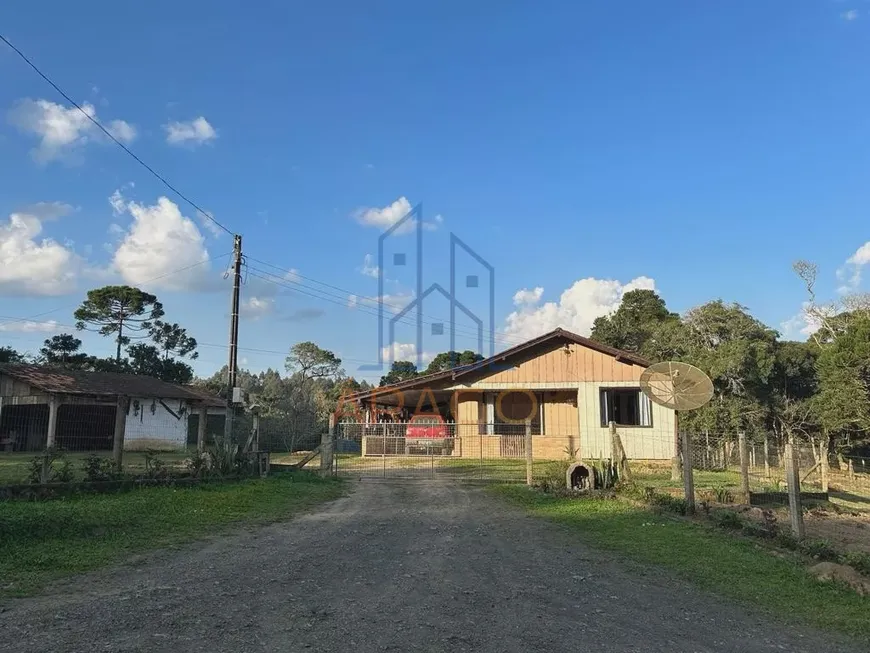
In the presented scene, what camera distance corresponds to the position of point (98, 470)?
11273 mm

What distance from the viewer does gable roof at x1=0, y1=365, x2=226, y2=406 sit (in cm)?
2470

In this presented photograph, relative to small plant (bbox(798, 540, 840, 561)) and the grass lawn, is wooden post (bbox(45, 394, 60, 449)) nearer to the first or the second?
the grass lawn

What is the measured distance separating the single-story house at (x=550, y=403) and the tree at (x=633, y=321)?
17465 mm

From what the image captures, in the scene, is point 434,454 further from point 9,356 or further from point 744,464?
point 9,356

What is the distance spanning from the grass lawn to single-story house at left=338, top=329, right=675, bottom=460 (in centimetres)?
→ 1142

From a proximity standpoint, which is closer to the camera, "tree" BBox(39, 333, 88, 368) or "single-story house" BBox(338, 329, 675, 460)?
"single-story house" BBox(338, 329, 675, 460)

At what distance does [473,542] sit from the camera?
834 cm

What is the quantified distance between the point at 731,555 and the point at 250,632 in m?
5.79

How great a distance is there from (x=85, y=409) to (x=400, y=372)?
124 ft

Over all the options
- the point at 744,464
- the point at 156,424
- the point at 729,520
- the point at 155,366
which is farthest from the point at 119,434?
the point at 155,366

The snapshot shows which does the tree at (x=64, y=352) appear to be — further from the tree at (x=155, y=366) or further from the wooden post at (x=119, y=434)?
the wooden post at (x=119, y=434)

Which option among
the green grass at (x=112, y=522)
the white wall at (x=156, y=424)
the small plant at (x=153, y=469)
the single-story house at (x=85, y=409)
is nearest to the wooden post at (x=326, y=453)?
the green grass at (x=112, y=522)

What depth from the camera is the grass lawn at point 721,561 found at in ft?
17.9

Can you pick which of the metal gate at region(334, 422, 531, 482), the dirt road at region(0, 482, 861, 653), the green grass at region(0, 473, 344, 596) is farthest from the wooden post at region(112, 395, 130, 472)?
the metal gate at region(334, 422, 531, 482)
